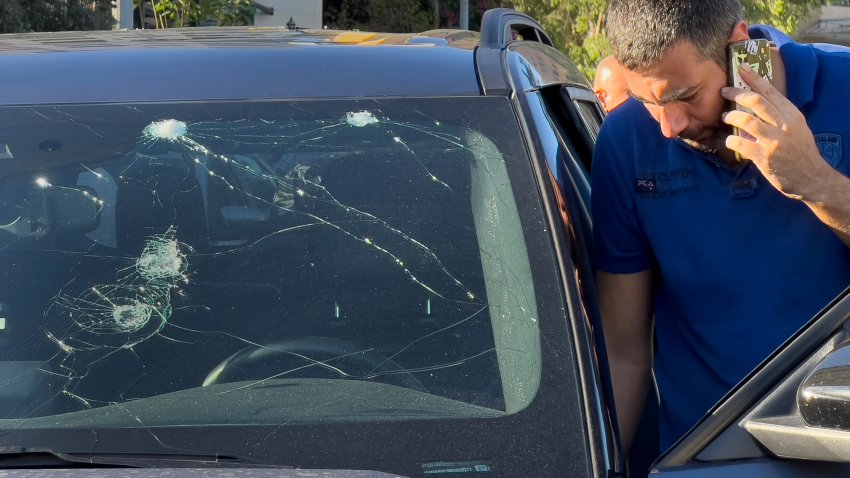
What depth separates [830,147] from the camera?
6.62 feet

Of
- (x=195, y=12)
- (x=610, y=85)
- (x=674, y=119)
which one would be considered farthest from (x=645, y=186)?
(x=195, y=12)

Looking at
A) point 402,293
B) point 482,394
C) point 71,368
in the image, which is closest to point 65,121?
point 71,368

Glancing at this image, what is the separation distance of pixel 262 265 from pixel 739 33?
0.98 metres

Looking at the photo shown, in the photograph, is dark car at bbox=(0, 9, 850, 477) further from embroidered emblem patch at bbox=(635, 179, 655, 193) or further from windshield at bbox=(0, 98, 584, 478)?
embroidered emblem patch at bbox=(635, 179, 655, 193)

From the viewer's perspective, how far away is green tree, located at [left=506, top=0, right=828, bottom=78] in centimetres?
995

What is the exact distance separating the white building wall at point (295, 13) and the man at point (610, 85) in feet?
41.5

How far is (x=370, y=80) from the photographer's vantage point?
6.32 feet

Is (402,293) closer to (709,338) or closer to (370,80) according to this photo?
(370,80)

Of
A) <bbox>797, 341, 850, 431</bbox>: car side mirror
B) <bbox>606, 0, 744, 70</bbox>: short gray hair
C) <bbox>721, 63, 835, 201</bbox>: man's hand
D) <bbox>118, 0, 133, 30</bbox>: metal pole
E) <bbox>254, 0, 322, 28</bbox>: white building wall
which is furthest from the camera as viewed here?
<bbox>254, 0, 322, 28</bbox>: white building wall

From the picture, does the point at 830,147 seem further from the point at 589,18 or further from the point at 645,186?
the point at 589,18

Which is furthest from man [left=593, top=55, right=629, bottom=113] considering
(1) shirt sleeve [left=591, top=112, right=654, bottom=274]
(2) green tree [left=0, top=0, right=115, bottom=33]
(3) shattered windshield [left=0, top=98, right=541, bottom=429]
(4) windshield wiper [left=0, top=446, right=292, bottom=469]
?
(2) green tree [left=0, top=0, right=115, bottom=33]

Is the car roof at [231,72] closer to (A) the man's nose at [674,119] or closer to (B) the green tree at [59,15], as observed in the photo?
(A) the man's nose at [674,119]

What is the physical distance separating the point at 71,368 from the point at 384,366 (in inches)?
20.1

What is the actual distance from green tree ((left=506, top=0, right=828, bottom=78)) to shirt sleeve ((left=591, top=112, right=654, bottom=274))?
7.35 metres
